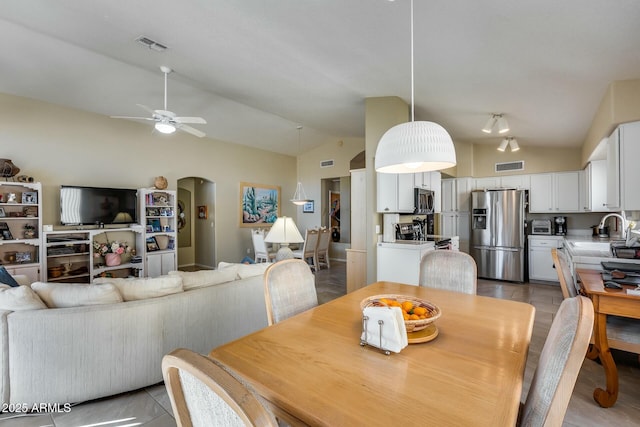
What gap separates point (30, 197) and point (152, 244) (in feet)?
6.26

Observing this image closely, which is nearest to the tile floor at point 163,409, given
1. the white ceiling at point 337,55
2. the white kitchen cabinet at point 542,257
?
the white ceiling at point 337,55

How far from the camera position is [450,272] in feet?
7.86

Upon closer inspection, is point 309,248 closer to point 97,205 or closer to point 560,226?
point 97,205

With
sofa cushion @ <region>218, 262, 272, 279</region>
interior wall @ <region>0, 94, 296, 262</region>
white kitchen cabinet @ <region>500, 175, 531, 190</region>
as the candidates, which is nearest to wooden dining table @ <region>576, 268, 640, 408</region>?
sofa cushion @ <region>218, 262, 272, 279</region>

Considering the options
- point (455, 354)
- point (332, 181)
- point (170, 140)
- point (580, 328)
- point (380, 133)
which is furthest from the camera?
point (332, 181)

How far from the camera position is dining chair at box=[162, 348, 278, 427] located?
21.9 inches

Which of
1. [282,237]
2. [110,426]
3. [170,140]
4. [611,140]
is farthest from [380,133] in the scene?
[170,140]

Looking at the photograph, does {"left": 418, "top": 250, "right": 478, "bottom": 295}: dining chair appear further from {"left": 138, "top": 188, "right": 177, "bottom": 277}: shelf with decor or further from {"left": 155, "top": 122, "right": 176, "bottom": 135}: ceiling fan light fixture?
{"left": 138, "top": 188, "right": 177, "bottom": 277}: shelf with decor

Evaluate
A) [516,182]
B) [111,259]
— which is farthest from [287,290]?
[516,182]

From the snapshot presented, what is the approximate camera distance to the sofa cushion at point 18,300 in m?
2.02

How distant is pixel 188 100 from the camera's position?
17.8ft

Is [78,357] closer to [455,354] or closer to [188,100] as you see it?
[455,354]

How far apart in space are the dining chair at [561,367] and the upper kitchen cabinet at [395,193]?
325 centimetres

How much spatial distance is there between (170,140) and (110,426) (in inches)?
225
